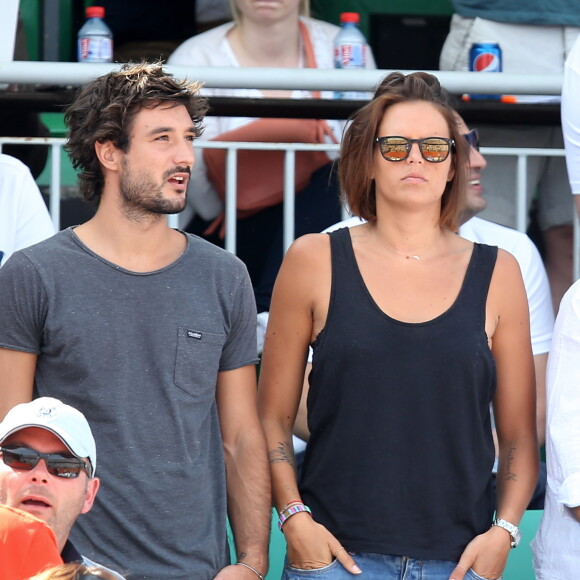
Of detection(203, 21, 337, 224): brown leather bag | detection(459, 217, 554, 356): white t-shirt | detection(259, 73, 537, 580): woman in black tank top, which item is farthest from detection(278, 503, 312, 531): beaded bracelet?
detection(203, 21, 337, 224): brown leather bag

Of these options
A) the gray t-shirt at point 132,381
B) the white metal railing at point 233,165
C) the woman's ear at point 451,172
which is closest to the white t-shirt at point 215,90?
the white metal railing at point 233,165

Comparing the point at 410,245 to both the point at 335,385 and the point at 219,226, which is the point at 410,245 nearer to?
the point at 335,385

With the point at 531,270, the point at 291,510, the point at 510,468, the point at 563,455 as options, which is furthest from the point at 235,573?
the point at 531,270

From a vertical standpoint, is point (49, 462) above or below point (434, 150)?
below

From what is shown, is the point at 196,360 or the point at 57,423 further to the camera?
the point at 196,360

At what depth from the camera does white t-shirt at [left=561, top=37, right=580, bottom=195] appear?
12.4 feet

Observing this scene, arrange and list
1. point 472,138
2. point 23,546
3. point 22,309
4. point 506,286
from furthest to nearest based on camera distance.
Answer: point 472,138, point 506,286, point 22,309, point 23,546

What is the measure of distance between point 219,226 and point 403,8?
6.06ft

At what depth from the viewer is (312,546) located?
3.15m

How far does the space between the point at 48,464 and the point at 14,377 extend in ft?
1.55

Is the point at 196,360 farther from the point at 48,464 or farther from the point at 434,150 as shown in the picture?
the point at 434,150

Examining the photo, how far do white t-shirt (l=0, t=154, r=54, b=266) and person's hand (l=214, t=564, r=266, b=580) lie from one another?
121cm

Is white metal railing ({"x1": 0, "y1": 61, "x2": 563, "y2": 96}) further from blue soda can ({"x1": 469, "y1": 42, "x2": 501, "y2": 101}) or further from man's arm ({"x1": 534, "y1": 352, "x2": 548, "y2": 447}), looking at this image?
man's arm ({"x1": 534, "y1": 352, "x2": 548, "y2": 447})

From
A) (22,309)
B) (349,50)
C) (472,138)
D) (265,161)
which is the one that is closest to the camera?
(22,309)
